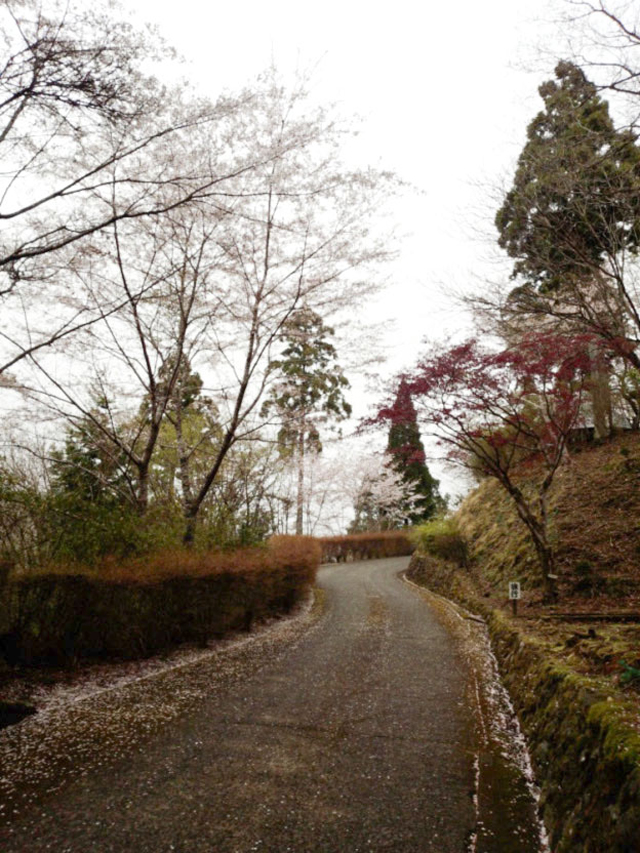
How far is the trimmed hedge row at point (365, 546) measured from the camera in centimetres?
2184

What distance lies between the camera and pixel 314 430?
843 cm

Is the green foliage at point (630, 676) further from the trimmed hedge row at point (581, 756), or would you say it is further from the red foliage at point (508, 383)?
the red foliage at point (508, 383)

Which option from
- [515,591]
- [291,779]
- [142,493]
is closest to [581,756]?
[291,779]

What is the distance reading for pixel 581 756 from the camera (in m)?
2.30

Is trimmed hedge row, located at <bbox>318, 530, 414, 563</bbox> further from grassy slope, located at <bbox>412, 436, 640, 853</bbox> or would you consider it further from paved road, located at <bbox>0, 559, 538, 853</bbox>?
paved road, located at <bbox>0, 559, 538, 853</bbox>

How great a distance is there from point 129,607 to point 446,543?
9057 millimetres

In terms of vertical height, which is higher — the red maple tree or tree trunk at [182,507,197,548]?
the red maple tree

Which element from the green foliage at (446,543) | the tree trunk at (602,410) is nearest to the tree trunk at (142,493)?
the green foliage at (446,543)

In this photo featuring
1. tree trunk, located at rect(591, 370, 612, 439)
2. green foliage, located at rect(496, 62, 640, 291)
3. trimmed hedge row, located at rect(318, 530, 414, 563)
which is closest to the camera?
green foliage, located at rect(496, 62, 640, 291)

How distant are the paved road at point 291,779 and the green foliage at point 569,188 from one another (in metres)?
4.96

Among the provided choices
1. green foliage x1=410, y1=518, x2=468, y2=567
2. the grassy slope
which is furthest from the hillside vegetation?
green foliage x1=410, y1=518, x2=468, y2=567

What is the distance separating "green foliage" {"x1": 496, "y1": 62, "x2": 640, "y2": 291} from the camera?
476cm

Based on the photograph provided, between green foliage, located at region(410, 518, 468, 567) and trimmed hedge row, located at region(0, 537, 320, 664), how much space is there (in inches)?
236

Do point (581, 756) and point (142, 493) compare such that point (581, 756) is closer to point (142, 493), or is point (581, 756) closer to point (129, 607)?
point (129, 607)
